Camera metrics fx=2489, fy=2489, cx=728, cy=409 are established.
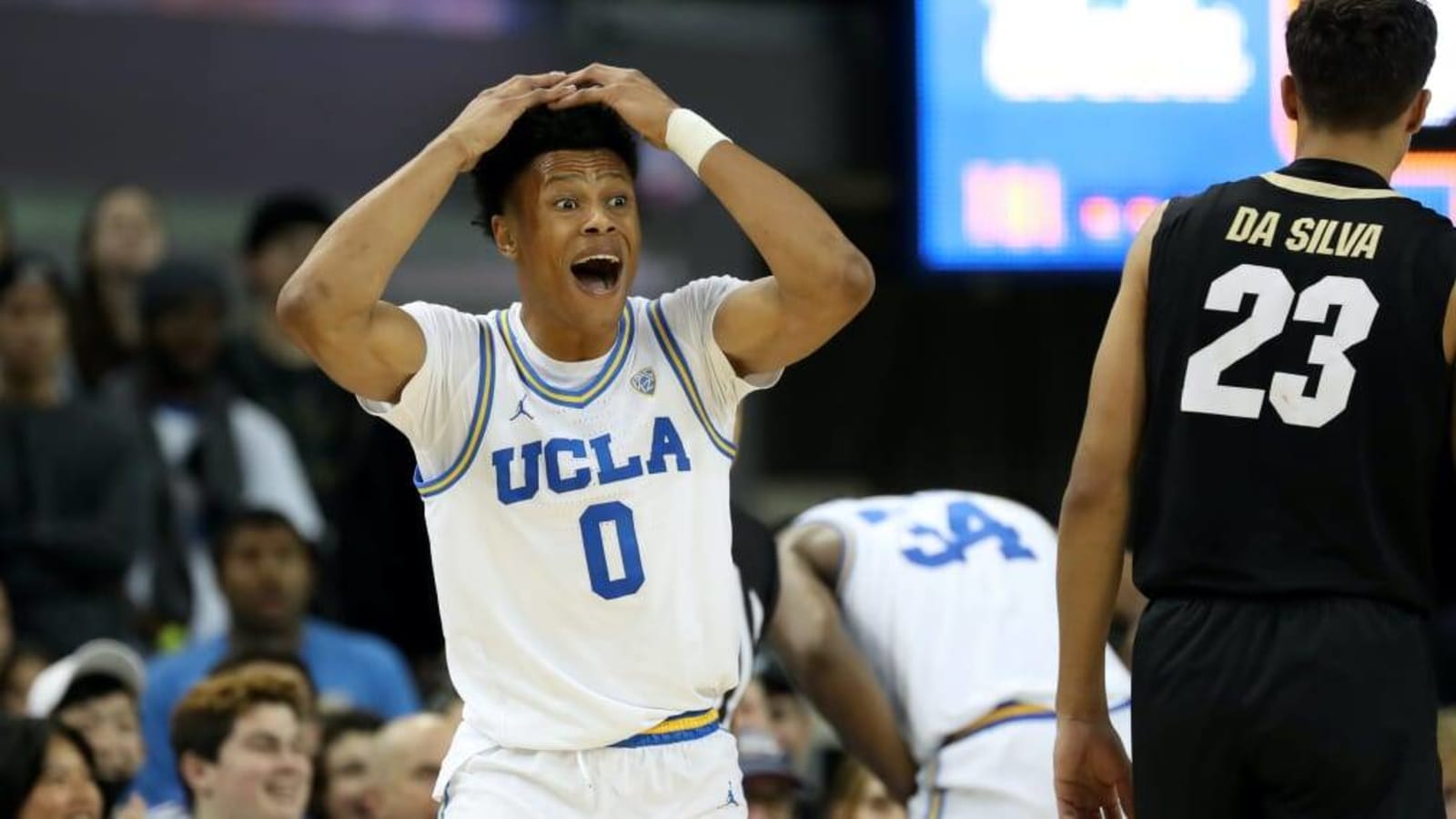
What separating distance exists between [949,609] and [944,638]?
82 millimetres

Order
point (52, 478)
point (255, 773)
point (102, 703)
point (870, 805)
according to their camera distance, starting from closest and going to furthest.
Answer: point (255, 773) < point (102, 703) < point (870, 805) < point (52, 478)

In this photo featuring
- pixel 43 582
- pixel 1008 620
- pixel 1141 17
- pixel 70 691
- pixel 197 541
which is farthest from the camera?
pixel 1141 17

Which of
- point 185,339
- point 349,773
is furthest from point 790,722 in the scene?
point 185,339

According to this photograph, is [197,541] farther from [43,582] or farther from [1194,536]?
[1194,536]

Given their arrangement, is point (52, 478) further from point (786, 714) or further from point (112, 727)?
point (786, 714)

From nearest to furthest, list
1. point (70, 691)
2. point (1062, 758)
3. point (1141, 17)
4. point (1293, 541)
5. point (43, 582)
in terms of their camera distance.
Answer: point (1293, 541) → point (1062, 758) → point (70, 691) → point (43, 582) → point (1141, 17)

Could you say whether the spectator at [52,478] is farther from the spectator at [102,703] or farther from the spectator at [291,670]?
the spectator at [102,703]

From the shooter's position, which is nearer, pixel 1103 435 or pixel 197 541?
pixel 1103 435

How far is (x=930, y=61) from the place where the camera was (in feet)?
38.0

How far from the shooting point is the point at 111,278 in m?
10.2

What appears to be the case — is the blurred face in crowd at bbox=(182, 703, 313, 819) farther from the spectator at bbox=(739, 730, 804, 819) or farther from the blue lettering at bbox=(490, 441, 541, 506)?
the blue lettering at bbox=(490, 441, 541, 506)

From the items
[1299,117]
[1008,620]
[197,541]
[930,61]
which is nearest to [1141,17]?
[930,61]

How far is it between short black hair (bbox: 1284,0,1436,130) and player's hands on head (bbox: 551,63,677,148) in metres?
1.27

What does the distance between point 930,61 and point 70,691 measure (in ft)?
17.6
